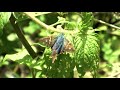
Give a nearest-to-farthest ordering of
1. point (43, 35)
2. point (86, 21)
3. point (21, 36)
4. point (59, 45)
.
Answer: point (59, 45), point (86, 21), point (21, 36), point (43, 35)

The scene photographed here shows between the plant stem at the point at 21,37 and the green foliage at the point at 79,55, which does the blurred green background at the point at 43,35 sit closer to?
the plant stem at the point at 21,37

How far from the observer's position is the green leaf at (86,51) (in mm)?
1545

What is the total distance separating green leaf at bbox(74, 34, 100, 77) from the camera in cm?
154

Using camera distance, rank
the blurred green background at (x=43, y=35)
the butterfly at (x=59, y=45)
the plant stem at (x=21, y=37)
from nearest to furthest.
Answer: the butterfly at (x=59, y=45) < the plant stem at (x=21, y=37) < the blurred green background at (x=43, y=35)

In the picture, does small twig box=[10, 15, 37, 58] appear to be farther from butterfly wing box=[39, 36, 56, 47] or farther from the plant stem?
butterfly wing box=[39, 36, 56, 47]

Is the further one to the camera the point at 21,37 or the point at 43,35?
the point at 43,35

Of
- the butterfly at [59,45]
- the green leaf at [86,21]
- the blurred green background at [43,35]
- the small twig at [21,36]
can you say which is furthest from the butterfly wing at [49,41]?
the blurred green background at [43,35]

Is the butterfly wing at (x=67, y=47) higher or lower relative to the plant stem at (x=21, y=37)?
lower

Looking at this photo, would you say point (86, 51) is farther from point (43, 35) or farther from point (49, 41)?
point (43, 35)

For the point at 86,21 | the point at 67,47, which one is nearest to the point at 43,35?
the point at 86,21

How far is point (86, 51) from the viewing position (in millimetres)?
1556
